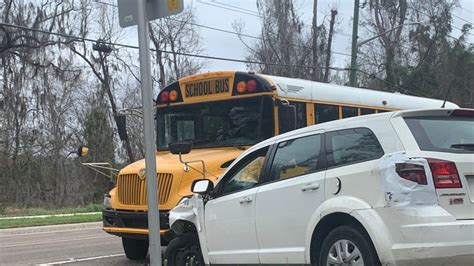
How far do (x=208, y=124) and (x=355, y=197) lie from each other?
487 cm

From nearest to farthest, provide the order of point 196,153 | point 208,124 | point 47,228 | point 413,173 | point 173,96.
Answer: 1. point 413,173
2. point 196,153
3. point 208,124
4. point 173,96
5. point 47,228

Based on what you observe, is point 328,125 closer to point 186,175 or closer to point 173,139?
point 186,175

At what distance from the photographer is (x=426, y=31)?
40.5 metres

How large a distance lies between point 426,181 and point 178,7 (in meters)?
2.57

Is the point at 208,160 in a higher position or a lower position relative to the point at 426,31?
lower

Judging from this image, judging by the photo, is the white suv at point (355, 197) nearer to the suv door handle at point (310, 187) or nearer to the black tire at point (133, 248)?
the suv door handle at point (310, 187)

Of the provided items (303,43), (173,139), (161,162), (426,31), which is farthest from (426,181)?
(426,31)

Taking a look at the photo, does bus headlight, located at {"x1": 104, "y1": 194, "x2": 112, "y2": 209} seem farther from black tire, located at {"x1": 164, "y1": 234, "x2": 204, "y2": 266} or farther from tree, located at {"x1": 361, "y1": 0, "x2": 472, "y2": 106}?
tree, located at {"x1": 361, "y1": 0, "x2": 472, "y2": 106}

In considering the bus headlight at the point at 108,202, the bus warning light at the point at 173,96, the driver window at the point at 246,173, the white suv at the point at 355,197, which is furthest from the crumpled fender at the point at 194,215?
the bus warning light at the point at 173,96

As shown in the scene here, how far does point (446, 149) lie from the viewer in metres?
5.02

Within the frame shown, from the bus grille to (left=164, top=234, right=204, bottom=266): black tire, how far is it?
3.89 ft

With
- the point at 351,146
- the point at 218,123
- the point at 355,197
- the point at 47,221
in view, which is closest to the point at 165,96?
the point at 218,123

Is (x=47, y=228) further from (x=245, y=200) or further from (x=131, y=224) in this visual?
(x=245, y=200)

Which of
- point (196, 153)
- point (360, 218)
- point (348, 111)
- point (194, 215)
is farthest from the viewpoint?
point (348, 111)
